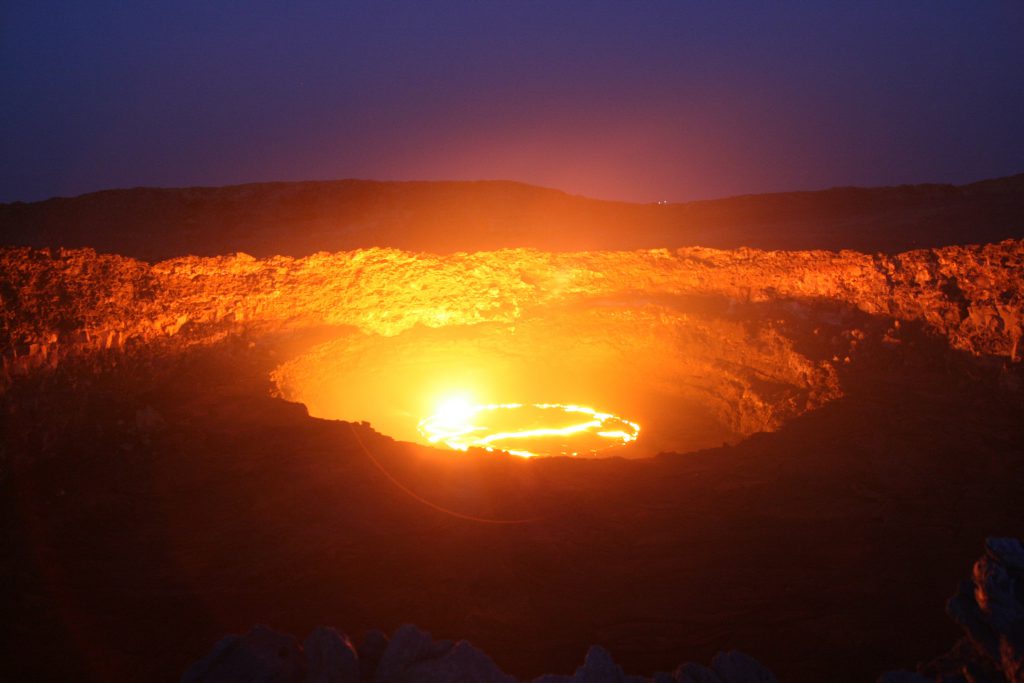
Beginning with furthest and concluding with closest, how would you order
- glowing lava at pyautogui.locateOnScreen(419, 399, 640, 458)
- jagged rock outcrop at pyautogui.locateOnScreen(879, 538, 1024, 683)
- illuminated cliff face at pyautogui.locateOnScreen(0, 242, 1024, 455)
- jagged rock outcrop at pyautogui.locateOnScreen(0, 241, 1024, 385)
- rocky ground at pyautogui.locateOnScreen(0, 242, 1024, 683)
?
glowing lava at pyautogui.locateOnScreen(419, 399, 640, 458)
illuminated cliff face at pyautogui.locateOnScreen(0, 242, 1024, 455)
jagged rock outcrop at pyautogui.locateOnScreen(0, 241, 1024, 385)
rocky ground at pyautogui.locateOnScreen(0, 242, 1024, 683)
jagged rock outcrop at pyautogui.locateOnScreen(879, 538, 1024, 683)

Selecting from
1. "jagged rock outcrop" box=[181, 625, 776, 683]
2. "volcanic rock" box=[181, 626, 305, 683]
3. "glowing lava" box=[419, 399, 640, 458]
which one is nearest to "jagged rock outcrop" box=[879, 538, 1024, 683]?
"jagged rock outcrop" box=[181, 625, 776, 683]

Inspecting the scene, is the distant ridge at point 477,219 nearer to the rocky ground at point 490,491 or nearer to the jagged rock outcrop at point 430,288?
the jagged rock outcrop at point 430,288

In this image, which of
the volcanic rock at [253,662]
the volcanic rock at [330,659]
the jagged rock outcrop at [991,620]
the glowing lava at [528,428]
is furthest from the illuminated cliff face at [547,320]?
the jagged rock outcrop at [991,620]

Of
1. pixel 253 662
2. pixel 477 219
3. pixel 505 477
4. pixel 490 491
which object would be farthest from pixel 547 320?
pixel 253 662

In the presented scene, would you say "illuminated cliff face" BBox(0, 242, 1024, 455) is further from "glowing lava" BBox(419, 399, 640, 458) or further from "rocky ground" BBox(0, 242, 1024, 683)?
"glowing lava" BBox(419, 399, 640, 458)

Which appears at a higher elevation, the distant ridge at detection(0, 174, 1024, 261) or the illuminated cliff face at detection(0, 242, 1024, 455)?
the distant ridge at detection(0, 174, 1024, 261)

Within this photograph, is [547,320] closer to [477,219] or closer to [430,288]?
[477,219]

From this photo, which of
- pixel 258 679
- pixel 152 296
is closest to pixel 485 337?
pixel 152 296
